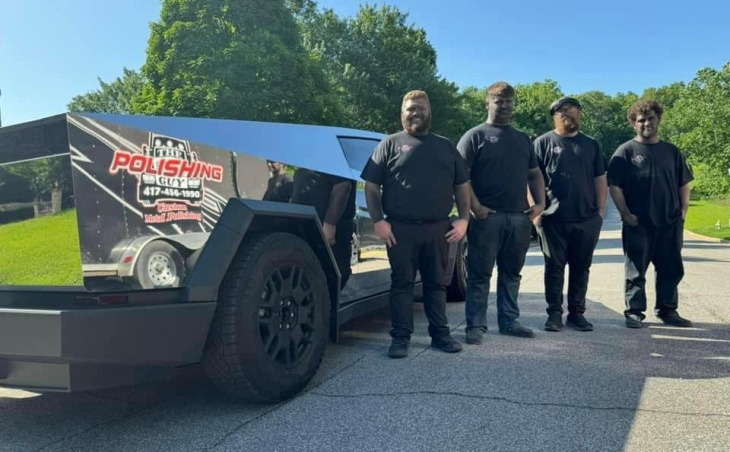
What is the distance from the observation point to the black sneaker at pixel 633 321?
486cm

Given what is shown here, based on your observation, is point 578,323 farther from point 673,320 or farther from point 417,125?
point 417,125

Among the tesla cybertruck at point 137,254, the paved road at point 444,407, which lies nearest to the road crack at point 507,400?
the paved road at point 444,407

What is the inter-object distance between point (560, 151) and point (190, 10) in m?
19.7

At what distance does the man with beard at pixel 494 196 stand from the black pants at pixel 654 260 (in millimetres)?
1162

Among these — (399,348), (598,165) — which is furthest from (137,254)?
(598,165)

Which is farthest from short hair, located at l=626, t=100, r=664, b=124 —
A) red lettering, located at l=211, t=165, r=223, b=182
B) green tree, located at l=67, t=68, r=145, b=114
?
green tree, located at l=67, t=68, r=145, b=114

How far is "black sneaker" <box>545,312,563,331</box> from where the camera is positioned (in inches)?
186

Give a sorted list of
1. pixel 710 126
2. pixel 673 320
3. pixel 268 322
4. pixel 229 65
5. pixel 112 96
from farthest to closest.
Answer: pixel 112 96 < pixel 710 126 < pixel 229 65 < pixel 673 320 < pixel 268 322

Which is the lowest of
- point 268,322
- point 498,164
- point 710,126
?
point 268,322

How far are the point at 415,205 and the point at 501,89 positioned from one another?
130cm

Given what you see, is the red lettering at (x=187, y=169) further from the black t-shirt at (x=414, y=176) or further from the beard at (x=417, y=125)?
the beard at (x=417, y=125)

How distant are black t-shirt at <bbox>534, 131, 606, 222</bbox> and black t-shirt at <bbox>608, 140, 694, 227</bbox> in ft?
1.18

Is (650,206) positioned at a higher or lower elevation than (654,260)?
higher

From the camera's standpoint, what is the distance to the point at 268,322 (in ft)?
9.39
